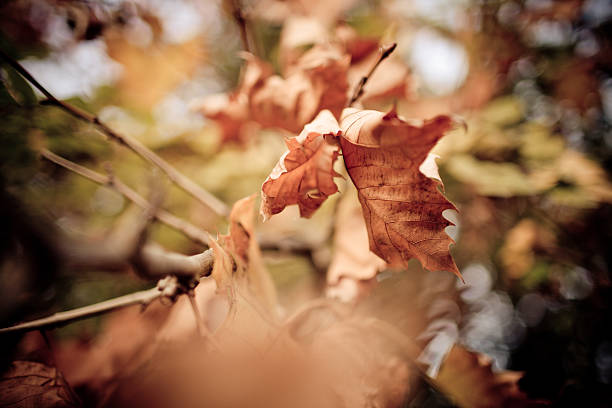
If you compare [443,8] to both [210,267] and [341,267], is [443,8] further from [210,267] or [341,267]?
[210,267]

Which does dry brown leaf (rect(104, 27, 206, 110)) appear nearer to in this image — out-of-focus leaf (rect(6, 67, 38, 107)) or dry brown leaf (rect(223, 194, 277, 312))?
out-of-focus leaf (rect(6, 67, 38, 107))

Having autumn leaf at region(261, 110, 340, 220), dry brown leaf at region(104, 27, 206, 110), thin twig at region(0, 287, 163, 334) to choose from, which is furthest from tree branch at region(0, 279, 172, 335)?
dry brown leaf at region(104, 27, 206, 110)

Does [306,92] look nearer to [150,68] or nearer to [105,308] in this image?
[105,308]

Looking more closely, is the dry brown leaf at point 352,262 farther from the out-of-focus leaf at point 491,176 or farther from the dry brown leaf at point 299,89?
the out-of-focus leaf at point 491,176

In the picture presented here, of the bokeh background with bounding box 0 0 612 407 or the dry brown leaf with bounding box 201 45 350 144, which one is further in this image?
the bokeh background with bounding box 0 0 612 407

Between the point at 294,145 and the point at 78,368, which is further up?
the point at 294,145

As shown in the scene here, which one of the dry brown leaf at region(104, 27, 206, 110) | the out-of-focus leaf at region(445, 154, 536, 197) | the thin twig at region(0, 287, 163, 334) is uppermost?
the out-of-focus leaf at region(445, 154, 536, 197)

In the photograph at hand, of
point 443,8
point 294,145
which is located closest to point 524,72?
point 443,8
